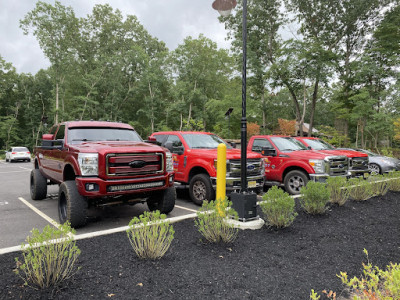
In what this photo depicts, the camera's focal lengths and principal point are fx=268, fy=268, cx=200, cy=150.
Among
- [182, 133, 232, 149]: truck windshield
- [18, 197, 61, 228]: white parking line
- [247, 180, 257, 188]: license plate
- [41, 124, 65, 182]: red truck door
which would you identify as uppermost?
[182, 133, 232, 149]: truck windshield

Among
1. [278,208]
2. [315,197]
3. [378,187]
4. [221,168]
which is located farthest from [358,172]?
[221,168]

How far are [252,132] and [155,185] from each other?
2571 cm

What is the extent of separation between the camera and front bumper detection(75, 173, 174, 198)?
4.49 meters

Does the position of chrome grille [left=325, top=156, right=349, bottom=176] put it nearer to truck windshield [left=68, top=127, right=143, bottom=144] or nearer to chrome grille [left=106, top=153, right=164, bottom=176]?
chrome grille [left=106, top=153, right=164, bottom=176]

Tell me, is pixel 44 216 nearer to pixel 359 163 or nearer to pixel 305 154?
pixel 305 154

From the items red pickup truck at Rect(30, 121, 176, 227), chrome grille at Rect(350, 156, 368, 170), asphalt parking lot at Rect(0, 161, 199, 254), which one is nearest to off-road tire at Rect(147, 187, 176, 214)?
red pickup truck at Rect(30, 121, 176, 227)

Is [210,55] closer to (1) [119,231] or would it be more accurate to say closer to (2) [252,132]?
(2) [252,132]

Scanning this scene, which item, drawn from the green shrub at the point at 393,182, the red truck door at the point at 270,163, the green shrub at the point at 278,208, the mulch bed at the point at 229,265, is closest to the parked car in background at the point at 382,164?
the green shrub at the point at 393,182

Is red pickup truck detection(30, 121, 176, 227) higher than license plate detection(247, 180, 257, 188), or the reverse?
red pickup truck detection(30, 121, 176, 227)

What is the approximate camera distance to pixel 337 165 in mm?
8266

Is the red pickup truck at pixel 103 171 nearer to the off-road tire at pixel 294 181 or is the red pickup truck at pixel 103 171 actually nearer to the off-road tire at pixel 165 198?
the off-road tire at pixel 165 198

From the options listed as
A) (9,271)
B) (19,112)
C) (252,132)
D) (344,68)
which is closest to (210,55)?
(252,132)

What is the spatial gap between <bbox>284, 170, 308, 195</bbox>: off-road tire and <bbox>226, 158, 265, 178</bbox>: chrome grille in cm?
171

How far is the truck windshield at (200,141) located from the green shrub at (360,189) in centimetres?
373
